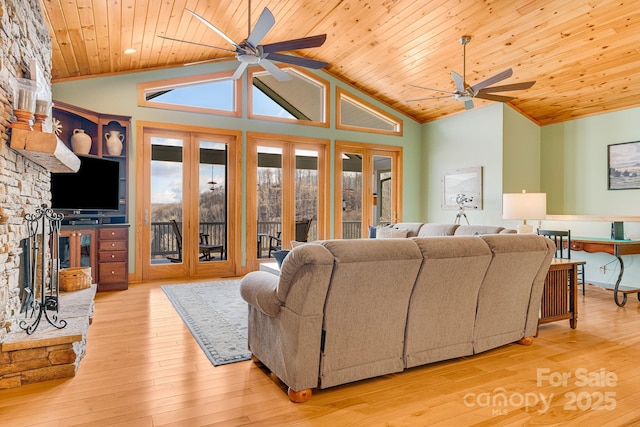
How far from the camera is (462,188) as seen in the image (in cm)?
704

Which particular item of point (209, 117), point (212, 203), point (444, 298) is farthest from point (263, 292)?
point (209, 117)

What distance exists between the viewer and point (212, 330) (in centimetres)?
353

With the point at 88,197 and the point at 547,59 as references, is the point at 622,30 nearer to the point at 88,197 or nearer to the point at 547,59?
the point at 547,59

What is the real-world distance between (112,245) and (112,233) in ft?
0.52

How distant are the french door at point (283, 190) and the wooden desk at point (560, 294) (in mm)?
4163

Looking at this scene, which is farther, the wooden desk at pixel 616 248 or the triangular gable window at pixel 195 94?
the triangular gable window at pixel 195 94

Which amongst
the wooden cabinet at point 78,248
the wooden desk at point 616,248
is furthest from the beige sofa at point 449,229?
the wooden cabinet at point 78,248

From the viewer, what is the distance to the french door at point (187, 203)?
6004 millimetres

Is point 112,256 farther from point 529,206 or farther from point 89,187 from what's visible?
point 529,206

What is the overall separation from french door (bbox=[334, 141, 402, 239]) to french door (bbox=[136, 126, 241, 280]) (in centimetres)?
202

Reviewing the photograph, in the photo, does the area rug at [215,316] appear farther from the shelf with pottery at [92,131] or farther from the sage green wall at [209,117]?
the shelf with pottery at [92,131]

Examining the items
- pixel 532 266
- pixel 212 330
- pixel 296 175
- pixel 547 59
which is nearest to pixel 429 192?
pixel 296 175

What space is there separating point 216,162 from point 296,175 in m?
1.43

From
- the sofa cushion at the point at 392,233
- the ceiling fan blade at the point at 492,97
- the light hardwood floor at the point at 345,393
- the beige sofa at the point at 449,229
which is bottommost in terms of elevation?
the light hardwood floor at the point at 345,393
